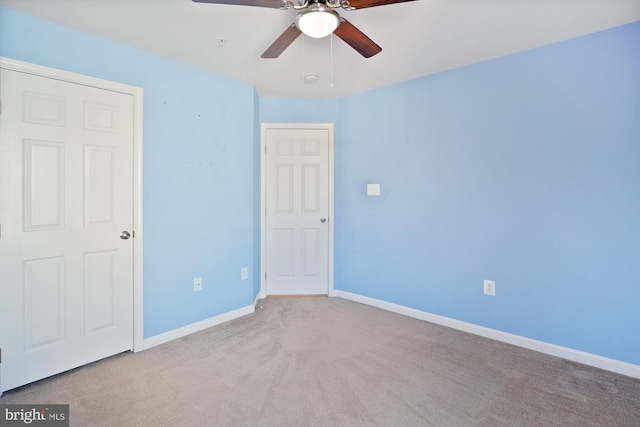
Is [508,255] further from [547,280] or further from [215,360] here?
[215,360]

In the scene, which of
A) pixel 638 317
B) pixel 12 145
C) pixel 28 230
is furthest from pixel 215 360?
pixel 638 317

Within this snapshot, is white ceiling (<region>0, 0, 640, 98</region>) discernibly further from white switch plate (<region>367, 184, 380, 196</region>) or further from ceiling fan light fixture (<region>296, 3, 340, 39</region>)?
white switch plate (<region>367, 184, 380, 196</region>)

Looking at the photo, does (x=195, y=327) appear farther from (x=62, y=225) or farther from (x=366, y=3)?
(x=366, y=3)

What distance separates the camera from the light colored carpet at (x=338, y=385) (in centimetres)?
176

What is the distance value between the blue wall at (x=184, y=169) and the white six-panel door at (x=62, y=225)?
18 cm

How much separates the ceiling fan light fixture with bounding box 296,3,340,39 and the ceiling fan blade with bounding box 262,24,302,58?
134 mm

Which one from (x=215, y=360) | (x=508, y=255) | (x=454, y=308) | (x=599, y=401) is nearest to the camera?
(x=599, y=401)

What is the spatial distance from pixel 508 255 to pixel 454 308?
27.7 inches

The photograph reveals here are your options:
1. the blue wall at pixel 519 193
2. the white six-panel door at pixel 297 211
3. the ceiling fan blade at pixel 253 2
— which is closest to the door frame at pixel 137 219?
the ceiling fan blade at pixel 253 2

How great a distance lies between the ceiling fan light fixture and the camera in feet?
5.00

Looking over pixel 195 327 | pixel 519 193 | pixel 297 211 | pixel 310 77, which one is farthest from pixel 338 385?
pixel 310 77

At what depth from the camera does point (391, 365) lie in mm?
2295

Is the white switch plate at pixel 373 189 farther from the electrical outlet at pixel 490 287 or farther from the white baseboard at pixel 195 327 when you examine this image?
the white baseboard at pixel 195 327

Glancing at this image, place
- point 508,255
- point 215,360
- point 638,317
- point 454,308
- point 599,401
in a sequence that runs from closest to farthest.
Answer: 1. point 599,401
2. point 638,317
3. point 215,360
4. point 508,255
5. point 454,308
